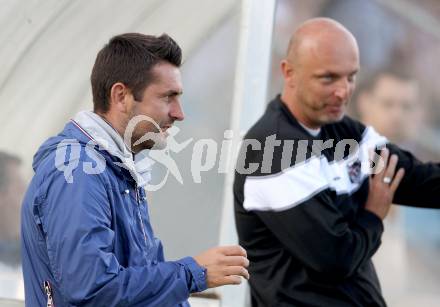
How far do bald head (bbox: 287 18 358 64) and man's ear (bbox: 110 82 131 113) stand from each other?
1.02m

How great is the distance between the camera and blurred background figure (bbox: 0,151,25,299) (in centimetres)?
423

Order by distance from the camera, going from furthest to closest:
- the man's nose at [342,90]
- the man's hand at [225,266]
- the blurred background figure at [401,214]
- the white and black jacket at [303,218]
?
the blurred background figure at [401,214]
the man's nose at [342,90]
the white and black jacket at [303,218]
the man's hand at [225,266]

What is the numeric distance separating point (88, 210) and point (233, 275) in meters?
0.39

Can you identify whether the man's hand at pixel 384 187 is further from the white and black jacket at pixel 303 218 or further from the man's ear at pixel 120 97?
the man's ear at pixel 120 97

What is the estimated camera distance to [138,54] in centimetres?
→ 266

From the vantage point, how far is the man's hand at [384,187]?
3.42 metres

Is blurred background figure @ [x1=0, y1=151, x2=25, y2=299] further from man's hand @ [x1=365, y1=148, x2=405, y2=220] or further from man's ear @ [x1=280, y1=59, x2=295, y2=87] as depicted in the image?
man's hand @ [x1=365, y1=148, x2=405, y2=220]

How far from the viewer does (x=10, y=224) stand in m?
4.24

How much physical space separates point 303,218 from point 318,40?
65 cm

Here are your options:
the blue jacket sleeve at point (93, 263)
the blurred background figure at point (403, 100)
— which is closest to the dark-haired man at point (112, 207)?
the blue jacket sleeve at point (93, 263)

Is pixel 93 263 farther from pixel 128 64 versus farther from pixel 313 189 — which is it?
pixel 313 189

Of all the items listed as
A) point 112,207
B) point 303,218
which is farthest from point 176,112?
point 303,218

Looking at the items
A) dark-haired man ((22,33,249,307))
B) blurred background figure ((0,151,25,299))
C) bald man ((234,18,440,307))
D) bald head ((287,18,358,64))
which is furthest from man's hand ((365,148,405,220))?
blurred background figure ((0,151,25,299))

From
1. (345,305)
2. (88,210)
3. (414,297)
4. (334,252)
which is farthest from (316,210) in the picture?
(414,297)
